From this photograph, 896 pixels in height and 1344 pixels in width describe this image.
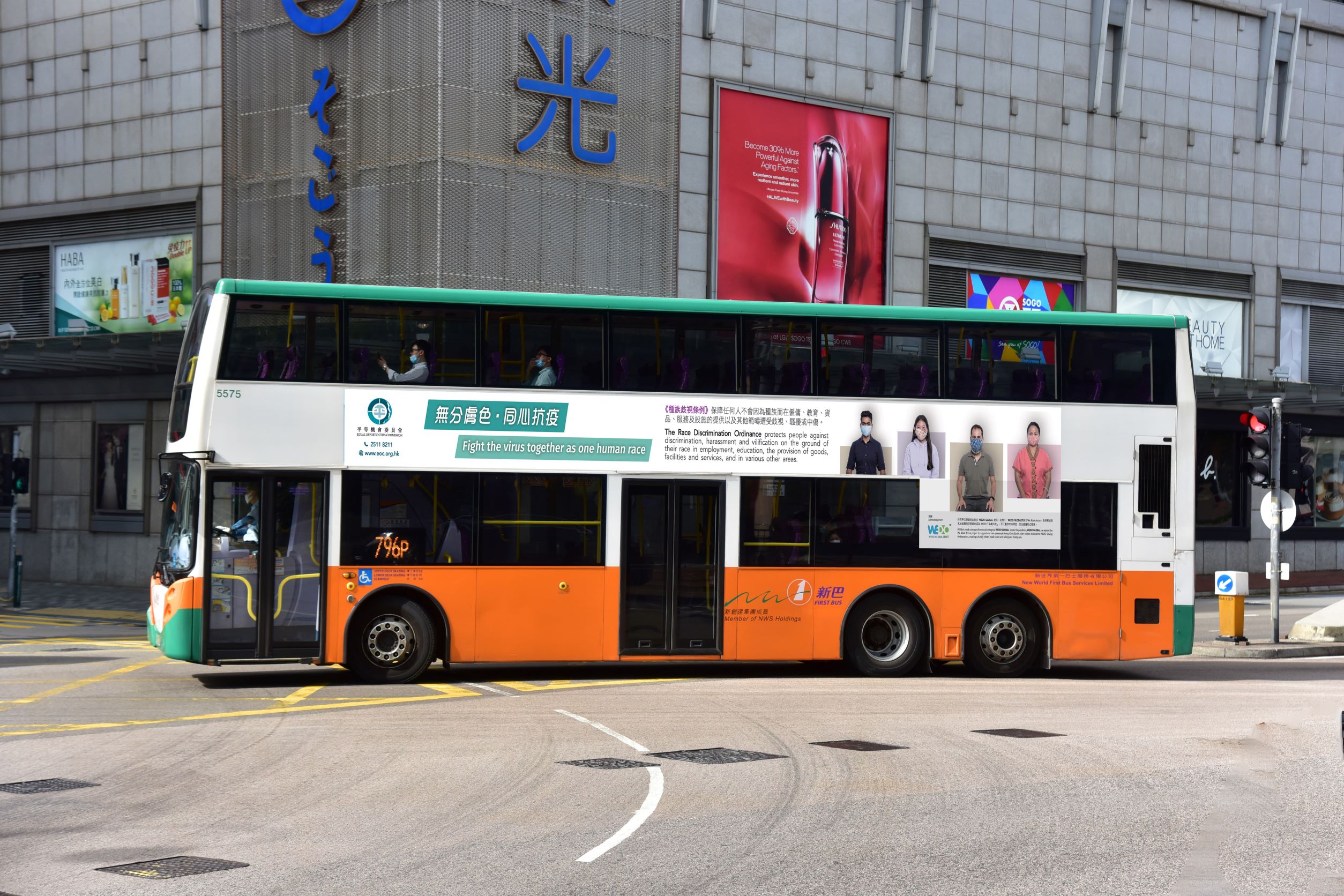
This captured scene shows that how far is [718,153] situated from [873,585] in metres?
16.9

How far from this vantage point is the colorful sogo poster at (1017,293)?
3688 centimetres

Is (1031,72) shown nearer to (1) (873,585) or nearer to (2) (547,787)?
(1) (873,585)

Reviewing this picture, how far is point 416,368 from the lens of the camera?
52.2 ft

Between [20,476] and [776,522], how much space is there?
66.0 feet

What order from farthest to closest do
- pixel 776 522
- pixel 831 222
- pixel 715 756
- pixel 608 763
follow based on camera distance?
pixel 831 222 → pixel 776 522 → pixel 715 756 → pixel 608 763

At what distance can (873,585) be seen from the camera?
17109 millimetres

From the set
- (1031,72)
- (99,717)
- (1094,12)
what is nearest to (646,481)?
(99,717)

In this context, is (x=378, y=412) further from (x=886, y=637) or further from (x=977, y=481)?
(x=977, y=481)

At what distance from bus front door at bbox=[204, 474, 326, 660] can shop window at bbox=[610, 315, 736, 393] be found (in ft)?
11.6

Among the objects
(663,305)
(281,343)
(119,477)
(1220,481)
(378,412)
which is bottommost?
(119,477)

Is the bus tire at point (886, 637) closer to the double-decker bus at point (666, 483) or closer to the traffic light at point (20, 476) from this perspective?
the double-decker bus at point (666, 483)

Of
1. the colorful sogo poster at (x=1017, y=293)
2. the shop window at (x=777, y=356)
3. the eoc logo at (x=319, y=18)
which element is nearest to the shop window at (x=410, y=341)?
the shop window at (x=777, y=356)

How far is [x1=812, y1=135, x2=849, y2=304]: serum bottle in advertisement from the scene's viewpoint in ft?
110

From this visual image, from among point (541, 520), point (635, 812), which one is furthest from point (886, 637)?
point (635, 812)
